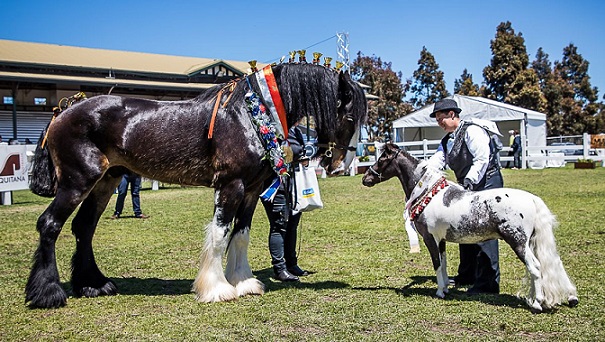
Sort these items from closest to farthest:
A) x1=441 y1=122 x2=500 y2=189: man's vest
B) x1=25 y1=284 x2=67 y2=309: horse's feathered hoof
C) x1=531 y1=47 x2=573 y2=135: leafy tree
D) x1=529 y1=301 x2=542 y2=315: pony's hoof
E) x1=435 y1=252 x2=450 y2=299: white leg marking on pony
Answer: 1. x1=529 y1=301 x2=542 y2=315: pony's hoof
2. x1=25 y1=284 x2=67 y2=309: horse's feathered hoof
3. x1=435 y1=252 x2=450 y2=299: white leg marking on pony
4. x1=441 y1=122 x2=500 y2=189: man's vest
5. x1=531 y1=47 x2=573 y2=135: leafy tree

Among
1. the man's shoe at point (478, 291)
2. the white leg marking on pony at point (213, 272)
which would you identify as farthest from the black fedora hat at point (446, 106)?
the white leg marking on pony at point (213, 272)

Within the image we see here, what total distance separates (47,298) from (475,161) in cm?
453

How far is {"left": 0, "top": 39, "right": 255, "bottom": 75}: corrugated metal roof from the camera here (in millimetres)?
34344

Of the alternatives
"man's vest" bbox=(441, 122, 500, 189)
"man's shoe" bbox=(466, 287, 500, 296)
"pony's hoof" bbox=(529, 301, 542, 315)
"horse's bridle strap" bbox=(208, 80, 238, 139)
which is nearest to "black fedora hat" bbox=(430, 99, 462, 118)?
"man's vest" bbox=(441, 122, 500, 189)

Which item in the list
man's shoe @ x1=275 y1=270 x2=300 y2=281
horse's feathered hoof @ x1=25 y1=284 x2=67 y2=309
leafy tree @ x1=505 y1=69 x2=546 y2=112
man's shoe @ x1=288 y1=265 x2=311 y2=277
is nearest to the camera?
horse's feathered hoof @ x1=25 y1=284 x2=67 y2=309

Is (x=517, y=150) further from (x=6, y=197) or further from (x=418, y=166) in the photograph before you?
(x=418, y=166)

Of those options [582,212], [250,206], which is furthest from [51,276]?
[582,212]

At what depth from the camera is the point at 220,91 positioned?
6039 millimetres

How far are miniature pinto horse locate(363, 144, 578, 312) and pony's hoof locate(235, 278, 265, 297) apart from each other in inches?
71.8

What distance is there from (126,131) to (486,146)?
3.77 meters

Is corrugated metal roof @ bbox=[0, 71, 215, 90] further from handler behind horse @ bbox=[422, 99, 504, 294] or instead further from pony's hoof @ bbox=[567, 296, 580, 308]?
pony's hoof @ bbox=[567, 296, 580, 308]

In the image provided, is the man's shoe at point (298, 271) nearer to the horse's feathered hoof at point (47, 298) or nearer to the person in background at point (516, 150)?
the horse's feathered hoof at point (47, 298)

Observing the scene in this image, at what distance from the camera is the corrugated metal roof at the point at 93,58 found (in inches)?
1352

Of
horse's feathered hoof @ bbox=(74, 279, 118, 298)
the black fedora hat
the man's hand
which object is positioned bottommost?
horse's feathered hoof @ bbox=(74, 279, 118, 298)
